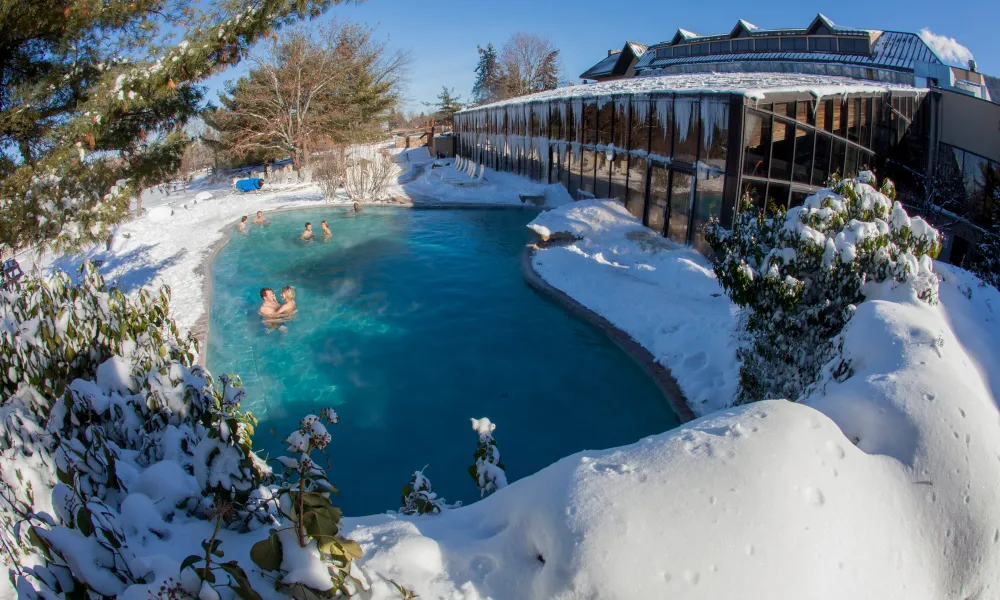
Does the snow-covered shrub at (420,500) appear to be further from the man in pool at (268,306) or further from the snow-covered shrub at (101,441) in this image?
the man in pool at (268,306)

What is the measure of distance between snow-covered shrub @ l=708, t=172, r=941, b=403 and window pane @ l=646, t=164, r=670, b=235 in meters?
7.20

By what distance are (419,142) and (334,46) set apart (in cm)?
1418

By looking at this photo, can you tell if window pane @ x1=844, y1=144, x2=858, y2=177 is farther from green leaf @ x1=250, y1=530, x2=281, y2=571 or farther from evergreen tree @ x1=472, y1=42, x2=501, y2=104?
evergreen tree @ x1=472, y1=42, x2=501, y2=104

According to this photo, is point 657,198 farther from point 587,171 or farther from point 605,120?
point 587,171

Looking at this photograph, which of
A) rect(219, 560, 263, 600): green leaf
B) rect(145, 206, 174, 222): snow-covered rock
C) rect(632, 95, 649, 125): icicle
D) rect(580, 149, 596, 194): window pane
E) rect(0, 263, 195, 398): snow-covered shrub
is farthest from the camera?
rect(145, 206, 174, 222): snow-covered rock

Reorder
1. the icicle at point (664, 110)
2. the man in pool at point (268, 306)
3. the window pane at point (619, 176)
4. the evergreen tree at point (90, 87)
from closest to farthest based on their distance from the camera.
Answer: the evergreen tree at point (90, 87) < the man in pool at point (268, 306) < the icicle at point (664, 110) < the window pane at point (619, 176)

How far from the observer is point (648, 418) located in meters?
7.13

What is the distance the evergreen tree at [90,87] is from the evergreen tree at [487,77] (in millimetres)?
46560

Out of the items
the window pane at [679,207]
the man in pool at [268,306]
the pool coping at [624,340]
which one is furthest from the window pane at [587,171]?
the man in pool at [268,306]

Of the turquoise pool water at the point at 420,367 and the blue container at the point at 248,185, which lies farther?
the blue container at the point at 248,185

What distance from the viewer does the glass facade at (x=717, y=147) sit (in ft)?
33.9

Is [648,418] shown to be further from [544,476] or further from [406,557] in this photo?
[406,557]

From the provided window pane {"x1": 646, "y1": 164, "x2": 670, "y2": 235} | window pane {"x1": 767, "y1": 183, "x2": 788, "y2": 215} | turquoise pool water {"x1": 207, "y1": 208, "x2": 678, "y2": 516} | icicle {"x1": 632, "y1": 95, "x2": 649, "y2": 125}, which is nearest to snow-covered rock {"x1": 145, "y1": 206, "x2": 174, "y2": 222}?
turquoise pool water {"x1": 207, "y1": 208, "x2": 678, "y2": 516}

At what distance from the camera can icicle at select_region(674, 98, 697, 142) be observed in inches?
456
